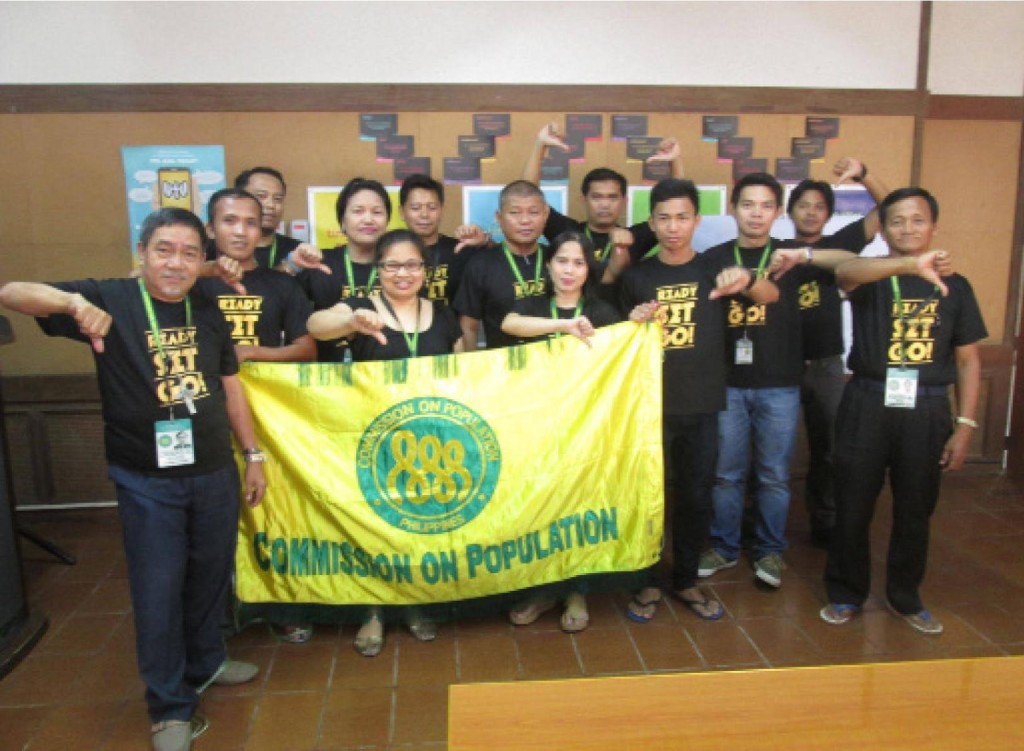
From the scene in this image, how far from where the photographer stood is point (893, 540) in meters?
2.93

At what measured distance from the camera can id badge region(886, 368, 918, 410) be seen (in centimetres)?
271

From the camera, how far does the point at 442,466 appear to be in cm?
272

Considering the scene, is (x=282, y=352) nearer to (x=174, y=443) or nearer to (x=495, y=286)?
(x=174, y=443)

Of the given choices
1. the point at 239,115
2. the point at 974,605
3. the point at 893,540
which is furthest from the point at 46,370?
the point at 974,605

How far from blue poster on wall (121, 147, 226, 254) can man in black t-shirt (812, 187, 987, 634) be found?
123 inches

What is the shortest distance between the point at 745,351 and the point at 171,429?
7.14 feet

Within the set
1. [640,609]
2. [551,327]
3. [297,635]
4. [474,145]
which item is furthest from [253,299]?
[640,609]

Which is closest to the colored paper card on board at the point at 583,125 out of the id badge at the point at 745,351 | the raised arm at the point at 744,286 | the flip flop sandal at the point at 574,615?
the raised arm at the point at 744,286

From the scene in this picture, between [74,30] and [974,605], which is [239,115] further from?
[974,605]

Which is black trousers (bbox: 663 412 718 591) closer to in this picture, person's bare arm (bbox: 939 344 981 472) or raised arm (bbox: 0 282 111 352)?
person's bare arm (bbox: 939 344 981 472)

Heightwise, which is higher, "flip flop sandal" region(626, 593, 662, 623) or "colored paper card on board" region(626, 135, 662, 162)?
"colored paper card on board" region(626, 135, 662, 162)

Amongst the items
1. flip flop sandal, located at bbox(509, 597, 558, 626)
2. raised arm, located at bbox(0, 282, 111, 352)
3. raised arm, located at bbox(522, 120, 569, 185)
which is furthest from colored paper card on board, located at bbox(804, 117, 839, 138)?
raised arm, located at bbox(0, 282, 111, 352)

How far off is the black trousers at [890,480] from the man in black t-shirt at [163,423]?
2234 millimetres

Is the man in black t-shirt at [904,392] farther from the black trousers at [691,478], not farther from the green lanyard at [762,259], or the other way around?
the black trousers at [691,478]
